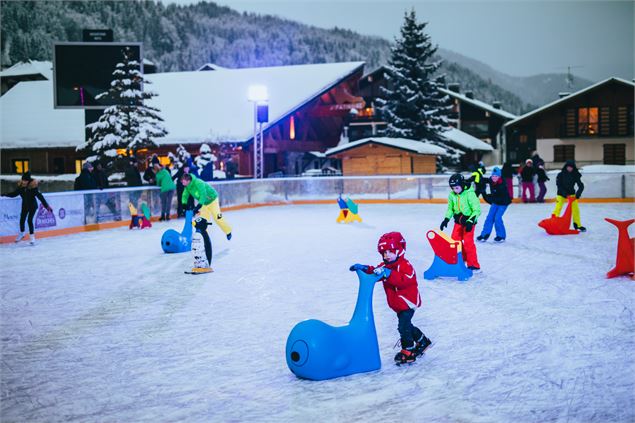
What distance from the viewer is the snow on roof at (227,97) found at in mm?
30688

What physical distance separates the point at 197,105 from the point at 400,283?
1183 inches

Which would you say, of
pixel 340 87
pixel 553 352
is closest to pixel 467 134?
pixel 340 87

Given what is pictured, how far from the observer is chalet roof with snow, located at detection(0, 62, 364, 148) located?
31000 millimetres

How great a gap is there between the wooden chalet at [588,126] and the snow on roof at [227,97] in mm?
13190

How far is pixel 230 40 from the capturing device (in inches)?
4154

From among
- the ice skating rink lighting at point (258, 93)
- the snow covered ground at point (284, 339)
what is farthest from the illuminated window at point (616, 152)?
the snow covered ground at point (284, 339)

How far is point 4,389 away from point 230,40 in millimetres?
105367

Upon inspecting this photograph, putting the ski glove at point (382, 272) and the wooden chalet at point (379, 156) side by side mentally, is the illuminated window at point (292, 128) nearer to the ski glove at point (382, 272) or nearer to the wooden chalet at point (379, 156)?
the wooden chalet at point (379, 156)

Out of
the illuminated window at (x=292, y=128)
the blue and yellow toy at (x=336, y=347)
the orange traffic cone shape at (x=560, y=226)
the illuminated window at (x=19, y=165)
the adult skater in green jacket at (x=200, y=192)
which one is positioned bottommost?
the blue and yellow toy at (x=336, y=347)

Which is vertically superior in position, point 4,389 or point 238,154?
point 238,154

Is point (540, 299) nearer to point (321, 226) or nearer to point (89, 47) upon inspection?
point (321, 226)

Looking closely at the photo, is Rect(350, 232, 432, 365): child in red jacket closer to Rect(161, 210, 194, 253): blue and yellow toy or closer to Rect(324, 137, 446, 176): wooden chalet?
Rect(161, 210, 194, 253): blue and yellow toy

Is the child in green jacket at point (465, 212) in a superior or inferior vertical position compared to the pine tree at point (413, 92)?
inferior

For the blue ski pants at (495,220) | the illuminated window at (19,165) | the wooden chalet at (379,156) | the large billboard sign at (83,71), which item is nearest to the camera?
the blue ski pants at (495,220)
